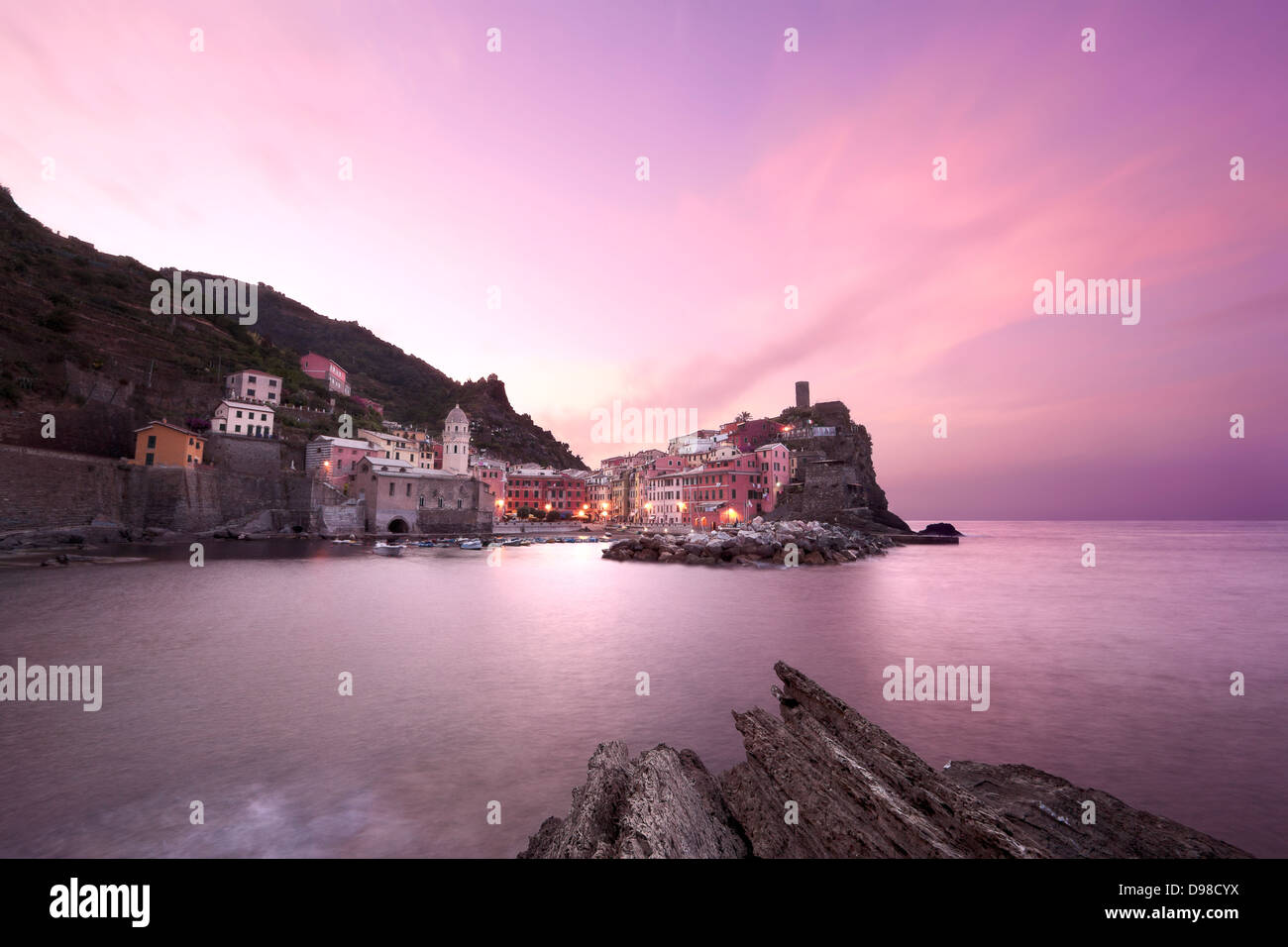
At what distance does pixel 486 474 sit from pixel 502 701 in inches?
3263

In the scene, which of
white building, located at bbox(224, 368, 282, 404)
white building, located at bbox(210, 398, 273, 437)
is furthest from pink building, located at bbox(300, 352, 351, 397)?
white building, located at bbox(210, 398, 273, 437)

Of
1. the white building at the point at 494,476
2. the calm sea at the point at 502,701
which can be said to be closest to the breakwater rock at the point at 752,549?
the calm sea at the point at 502,701

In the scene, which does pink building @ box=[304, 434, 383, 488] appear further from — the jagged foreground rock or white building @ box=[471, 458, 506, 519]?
the jagged foreground rock

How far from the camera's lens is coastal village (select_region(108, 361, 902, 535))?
5681 cm

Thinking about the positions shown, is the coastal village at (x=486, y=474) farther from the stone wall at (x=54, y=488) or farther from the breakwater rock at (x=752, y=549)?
the breakwater rock at (x=752, y=549)

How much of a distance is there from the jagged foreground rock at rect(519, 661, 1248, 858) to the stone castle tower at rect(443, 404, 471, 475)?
76484mm

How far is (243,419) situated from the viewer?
190ft

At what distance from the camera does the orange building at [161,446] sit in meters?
46.1

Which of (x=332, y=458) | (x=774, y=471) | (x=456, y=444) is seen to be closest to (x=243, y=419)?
(x=332, y=458)

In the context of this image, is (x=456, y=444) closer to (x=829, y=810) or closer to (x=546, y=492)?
(x=546, y=492)

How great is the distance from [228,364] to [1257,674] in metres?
95.1

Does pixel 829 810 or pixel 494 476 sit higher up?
pixel 494 476

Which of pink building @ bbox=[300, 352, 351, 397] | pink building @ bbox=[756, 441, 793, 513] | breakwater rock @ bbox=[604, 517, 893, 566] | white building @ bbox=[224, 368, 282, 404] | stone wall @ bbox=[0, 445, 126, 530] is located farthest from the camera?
pink building @ bbox=[300, 352, 351, 397]

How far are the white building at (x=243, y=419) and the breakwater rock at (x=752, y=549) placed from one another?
47155mm
